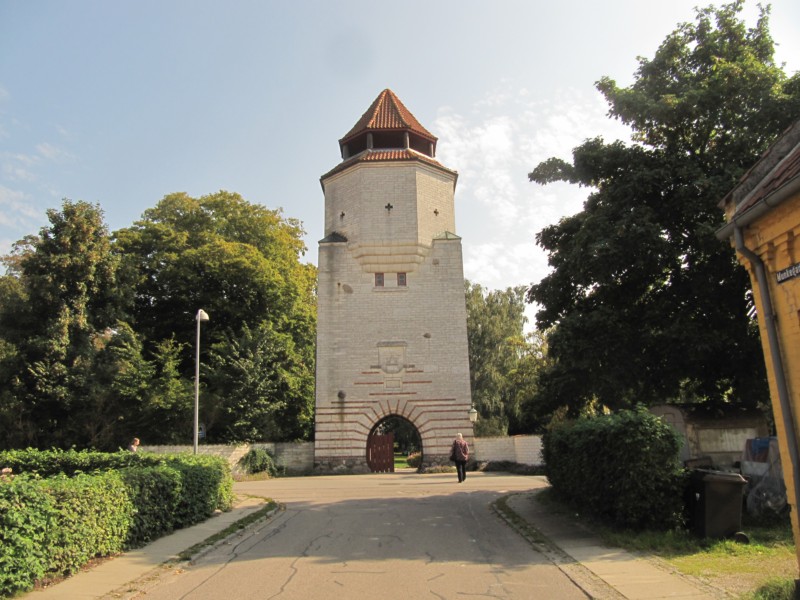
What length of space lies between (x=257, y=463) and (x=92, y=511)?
802 inches

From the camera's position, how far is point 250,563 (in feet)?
30.0

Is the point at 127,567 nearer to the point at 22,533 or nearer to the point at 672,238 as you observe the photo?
the point at 22,533

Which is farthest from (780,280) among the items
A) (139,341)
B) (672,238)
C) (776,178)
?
(139,341)

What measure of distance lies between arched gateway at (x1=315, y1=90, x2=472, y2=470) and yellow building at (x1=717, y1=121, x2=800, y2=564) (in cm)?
2202

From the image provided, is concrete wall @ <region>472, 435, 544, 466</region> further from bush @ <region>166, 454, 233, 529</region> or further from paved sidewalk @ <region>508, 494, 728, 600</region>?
paved sidewalk @ <region>508, 494, 728, 600</region>

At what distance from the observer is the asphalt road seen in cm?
744

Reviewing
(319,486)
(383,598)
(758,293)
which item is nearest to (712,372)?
(758,293)

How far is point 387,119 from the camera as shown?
3450cm

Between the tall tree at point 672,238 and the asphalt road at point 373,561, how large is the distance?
5.10 meters

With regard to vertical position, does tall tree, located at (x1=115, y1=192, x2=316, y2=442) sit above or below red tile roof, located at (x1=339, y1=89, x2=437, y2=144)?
below

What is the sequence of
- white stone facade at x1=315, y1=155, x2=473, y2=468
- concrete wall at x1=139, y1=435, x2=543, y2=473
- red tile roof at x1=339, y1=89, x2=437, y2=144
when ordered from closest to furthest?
concrete wall at x1=139, y1=435, x2=543, y2=473 → white stone facade at x1=315, y1=155, x2=473, y2=468 → red tile roof at x1=339, y1=89, x2=437, y2=144

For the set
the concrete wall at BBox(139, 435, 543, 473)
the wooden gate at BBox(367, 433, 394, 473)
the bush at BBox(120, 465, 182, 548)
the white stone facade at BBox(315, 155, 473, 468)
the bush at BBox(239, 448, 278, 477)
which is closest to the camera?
the bush at BBox(120, 465, 182, 548)

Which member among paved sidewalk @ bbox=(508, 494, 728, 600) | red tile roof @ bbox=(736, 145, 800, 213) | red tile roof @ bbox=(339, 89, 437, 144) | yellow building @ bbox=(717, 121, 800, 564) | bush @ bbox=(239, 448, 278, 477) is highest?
red tile roof @ bbox=(339, 89, 437, 144)

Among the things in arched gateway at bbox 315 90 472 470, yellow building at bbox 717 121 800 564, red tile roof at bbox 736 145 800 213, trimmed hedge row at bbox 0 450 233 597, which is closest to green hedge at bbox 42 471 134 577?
trimmed hedge row at bbox 0 450 233 597
